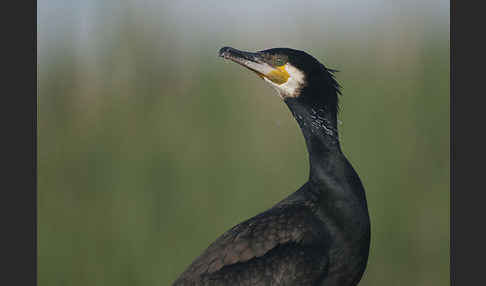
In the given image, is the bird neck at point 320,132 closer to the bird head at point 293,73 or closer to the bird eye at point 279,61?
the bird head at point 293,73

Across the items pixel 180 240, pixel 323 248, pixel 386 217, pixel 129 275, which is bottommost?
pixel 129 275

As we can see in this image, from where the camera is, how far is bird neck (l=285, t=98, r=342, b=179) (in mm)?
3113

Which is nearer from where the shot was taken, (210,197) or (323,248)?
(323,248)

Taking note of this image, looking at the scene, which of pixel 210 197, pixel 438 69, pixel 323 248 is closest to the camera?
pixel 323 248

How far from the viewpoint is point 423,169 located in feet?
14.7

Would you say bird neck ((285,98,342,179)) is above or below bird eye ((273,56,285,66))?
below

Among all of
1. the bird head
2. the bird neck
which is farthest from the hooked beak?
the bird neck

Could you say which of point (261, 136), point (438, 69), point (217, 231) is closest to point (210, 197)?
point (217, 231)

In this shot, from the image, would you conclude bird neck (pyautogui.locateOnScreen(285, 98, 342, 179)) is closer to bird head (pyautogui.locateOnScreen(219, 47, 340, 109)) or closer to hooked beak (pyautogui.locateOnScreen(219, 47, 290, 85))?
bird head (pyautogui.locateOnScreen(219, 47, 340, 109))

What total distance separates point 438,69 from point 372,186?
42.8 inches

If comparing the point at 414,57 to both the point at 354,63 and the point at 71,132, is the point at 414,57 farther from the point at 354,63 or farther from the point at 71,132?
the point at 71,132

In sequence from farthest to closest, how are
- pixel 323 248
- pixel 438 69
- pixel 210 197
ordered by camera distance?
1. pixel 210 197
2. pixel 438 69
3. pixel 323 248

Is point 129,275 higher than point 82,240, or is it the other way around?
point 82,240

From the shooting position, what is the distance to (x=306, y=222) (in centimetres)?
294
